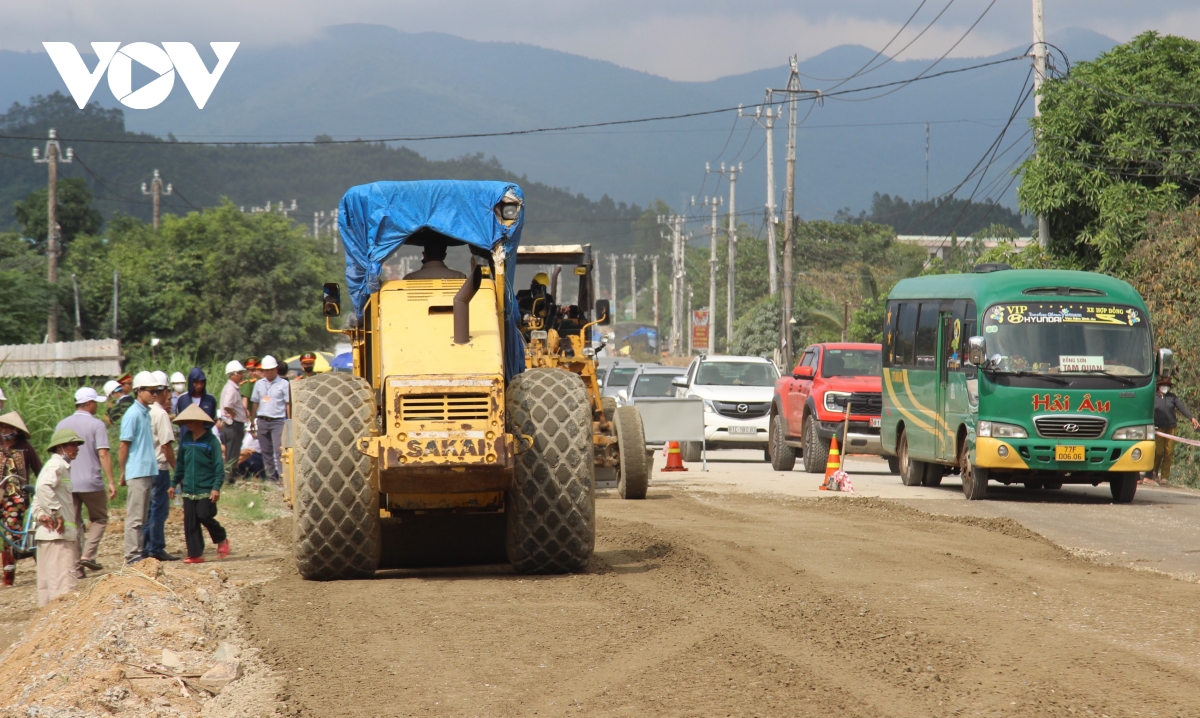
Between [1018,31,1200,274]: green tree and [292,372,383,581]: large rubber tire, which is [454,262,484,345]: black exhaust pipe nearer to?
[292,372,383,581]: large rubber tire

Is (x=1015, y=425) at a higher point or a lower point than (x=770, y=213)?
lower

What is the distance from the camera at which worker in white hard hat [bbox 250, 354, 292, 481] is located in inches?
757

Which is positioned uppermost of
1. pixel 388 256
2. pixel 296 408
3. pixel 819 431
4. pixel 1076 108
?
pixel 1076 108

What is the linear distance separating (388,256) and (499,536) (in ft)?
8.33

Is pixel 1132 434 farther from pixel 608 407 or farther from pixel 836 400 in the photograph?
pixel 608 407

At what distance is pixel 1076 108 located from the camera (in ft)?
90.7

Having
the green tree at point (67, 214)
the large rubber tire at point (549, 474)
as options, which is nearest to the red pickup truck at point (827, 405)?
the large rubber tire at point (549, 474)

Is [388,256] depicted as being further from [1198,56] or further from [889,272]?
[889,272]

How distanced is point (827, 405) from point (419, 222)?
13923 mm

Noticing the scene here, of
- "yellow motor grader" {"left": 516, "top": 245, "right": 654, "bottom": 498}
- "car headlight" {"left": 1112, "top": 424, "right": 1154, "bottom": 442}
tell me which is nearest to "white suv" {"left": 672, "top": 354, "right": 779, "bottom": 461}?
"yellow motor grader" {"left": 516, "top": 245, "right": 654, "bottom": 498}

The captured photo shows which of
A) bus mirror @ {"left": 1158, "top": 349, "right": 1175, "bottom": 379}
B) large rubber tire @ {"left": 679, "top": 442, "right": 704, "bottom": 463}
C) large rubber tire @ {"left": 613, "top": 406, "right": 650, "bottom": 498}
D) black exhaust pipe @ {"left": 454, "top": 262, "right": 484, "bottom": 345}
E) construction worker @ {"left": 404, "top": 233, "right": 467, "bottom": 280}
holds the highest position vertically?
construction worker @ {"left": 404, "top": 233, "right": 467, "bottom": 280}

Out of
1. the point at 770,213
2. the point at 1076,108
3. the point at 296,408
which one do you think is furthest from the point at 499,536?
the point at 770,213

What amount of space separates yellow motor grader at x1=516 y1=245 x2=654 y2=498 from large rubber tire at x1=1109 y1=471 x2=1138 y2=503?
6174 mm

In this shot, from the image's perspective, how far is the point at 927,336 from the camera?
20.7 meters
